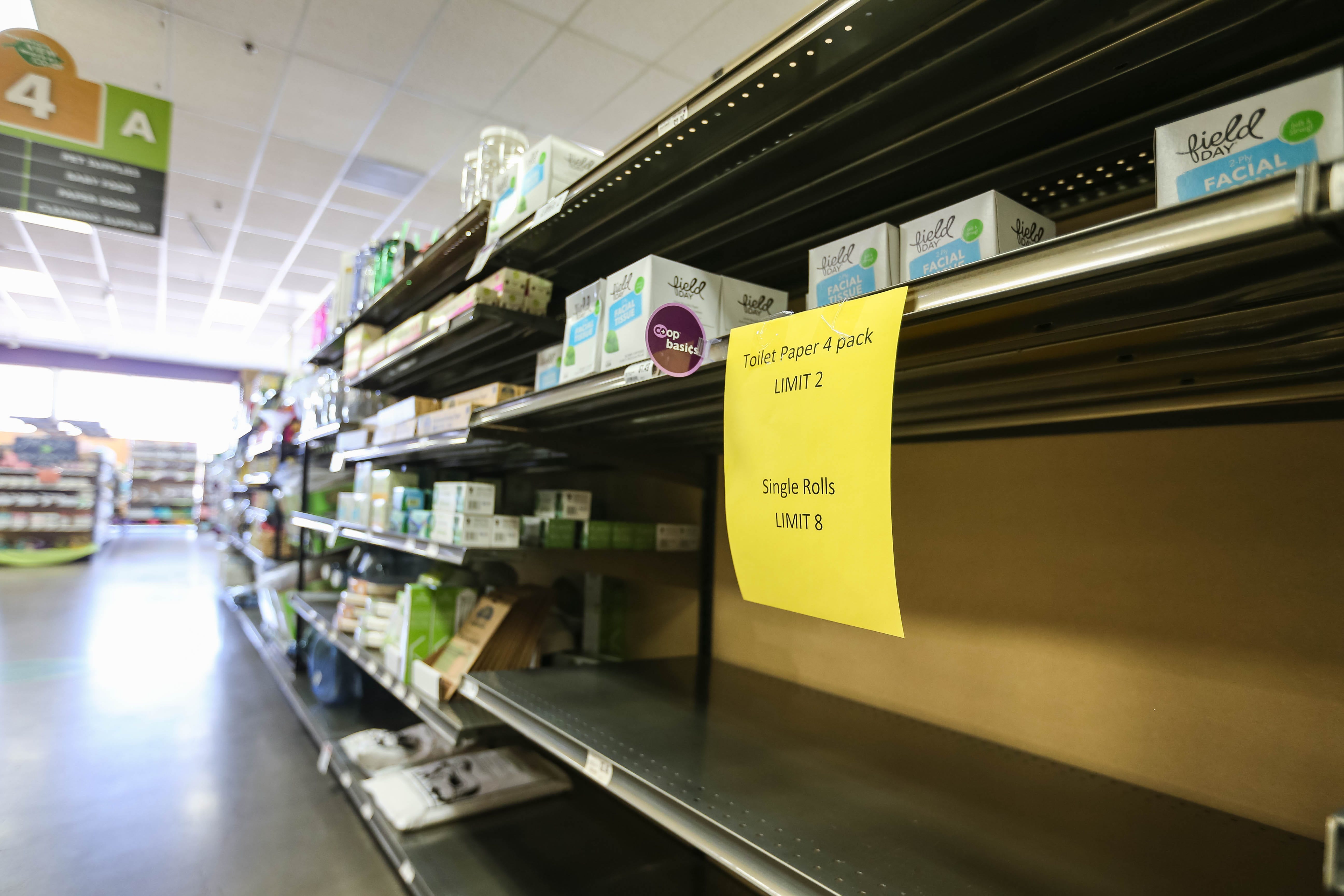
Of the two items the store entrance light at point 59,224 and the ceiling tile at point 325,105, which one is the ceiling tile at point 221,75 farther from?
the store entrance light at point 59,224

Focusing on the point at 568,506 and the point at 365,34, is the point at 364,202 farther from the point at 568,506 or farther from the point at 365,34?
the point at 568,506

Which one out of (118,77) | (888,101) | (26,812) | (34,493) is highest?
(118,77)

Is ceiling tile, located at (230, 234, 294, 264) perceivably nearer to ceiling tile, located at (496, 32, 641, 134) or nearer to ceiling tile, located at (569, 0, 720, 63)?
ceiling tile, located at (496, 32, 641, 134)

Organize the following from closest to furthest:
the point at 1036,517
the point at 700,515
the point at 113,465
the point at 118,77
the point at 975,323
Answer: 1. the point at 975,323
2. the point at 1036,517
3. the point at 700,515
4. the point at 118,77
5. the point at 113,465

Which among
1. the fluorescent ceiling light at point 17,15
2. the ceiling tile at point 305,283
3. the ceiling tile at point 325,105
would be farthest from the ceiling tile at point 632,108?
the ceiling tile at point 305,283

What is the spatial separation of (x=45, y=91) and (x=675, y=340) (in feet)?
14.5

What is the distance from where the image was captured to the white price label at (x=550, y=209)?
4.39 feet

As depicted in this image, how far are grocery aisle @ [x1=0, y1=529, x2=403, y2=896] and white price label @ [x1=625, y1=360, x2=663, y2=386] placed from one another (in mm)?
1722

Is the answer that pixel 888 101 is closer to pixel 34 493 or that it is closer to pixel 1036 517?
pixel 1036 517

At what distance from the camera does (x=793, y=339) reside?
28.7 inches

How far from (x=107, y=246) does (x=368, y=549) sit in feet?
22.6

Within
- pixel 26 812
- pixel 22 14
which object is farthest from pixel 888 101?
pixel 22 14

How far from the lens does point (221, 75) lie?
12.9ft

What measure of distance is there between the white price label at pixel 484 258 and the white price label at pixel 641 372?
789 millimetres
